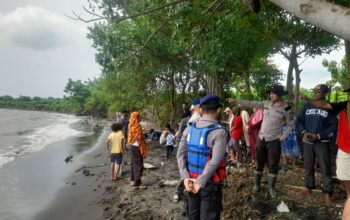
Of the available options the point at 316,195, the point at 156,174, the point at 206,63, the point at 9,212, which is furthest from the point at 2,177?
the point at 316,195

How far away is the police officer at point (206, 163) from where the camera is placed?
3928 mm

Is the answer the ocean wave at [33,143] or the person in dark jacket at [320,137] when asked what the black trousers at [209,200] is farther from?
the ocean wave at [33,143]

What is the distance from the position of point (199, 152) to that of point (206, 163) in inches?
5.6

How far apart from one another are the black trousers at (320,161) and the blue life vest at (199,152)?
2.65m

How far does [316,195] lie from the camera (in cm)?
638

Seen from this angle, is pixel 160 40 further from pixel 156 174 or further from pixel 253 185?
pixel 253 185

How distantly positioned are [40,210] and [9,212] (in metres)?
0.67

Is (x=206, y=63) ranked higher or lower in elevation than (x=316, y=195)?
higher

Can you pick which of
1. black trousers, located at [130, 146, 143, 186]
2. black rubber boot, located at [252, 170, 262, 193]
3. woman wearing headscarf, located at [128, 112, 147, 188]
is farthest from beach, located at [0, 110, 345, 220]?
woman wearing headscarf, located at [128, 112, 147, 188]

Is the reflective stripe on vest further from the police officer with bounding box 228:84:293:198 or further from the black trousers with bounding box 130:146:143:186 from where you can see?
the black trousers with bounding box 130:146:143:186

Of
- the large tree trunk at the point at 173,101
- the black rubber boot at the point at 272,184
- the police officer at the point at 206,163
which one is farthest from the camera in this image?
the large tree trunk at the point at 173,101

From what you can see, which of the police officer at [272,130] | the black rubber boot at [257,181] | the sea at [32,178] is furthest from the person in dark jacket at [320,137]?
the sea at [32,178]

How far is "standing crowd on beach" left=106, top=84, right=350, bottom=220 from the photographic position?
158 inches

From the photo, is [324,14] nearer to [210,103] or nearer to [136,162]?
[210,103]
